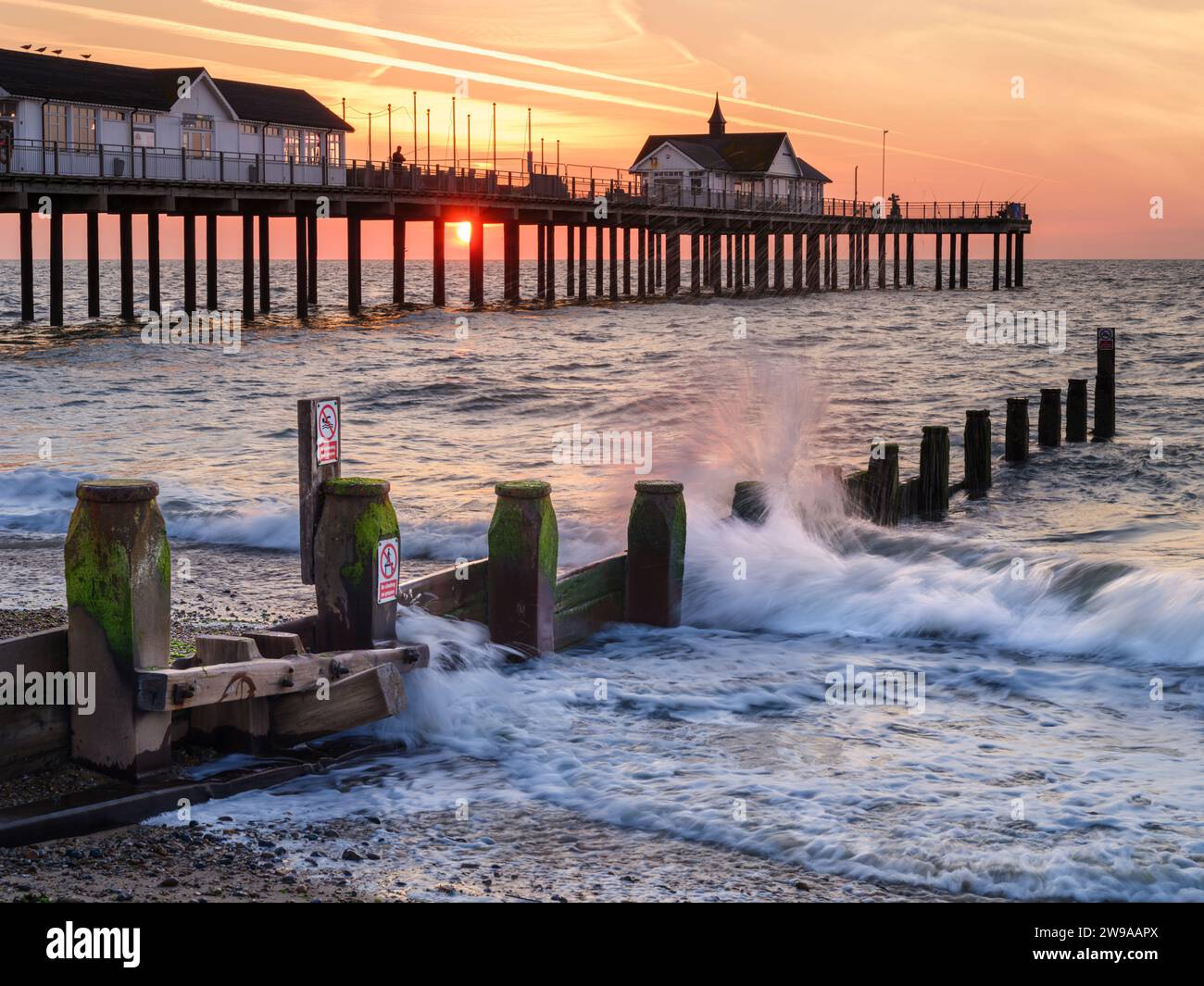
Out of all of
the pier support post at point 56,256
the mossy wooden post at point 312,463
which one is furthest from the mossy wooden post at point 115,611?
the pier support post at point 56,256

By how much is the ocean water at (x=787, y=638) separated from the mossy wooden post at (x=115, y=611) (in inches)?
24.1

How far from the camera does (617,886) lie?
5812mm

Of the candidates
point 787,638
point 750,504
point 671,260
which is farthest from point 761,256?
point 787,638

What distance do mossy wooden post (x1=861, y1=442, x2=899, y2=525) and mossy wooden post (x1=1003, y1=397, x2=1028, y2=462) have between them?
695 cm

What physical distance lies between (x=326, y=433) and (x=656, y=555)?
337 centimetres

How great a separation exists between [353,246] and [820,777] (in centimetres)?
4707

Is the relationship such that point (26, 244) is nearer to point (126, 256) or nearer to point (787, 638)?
point (126, 256)

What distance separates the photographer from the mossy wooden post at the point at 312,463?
7.26 meters

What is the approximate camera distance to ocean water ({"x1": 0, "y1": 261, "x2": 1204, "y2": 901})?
6.62 m

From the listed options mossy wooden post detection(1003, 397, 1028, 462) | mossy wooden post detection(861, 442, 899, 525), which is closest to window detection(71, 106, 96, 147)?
mossy wooden post detection(1003, 397, 1028, 462)

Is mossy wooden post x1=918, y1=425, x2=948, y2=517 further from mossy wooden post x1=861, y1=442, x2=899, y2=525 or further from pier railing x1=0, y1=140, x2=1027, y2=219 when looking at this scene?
pier railing x1=0, y1=140, x2=1027, y2=219

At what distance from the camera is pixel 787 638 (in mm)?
10438
